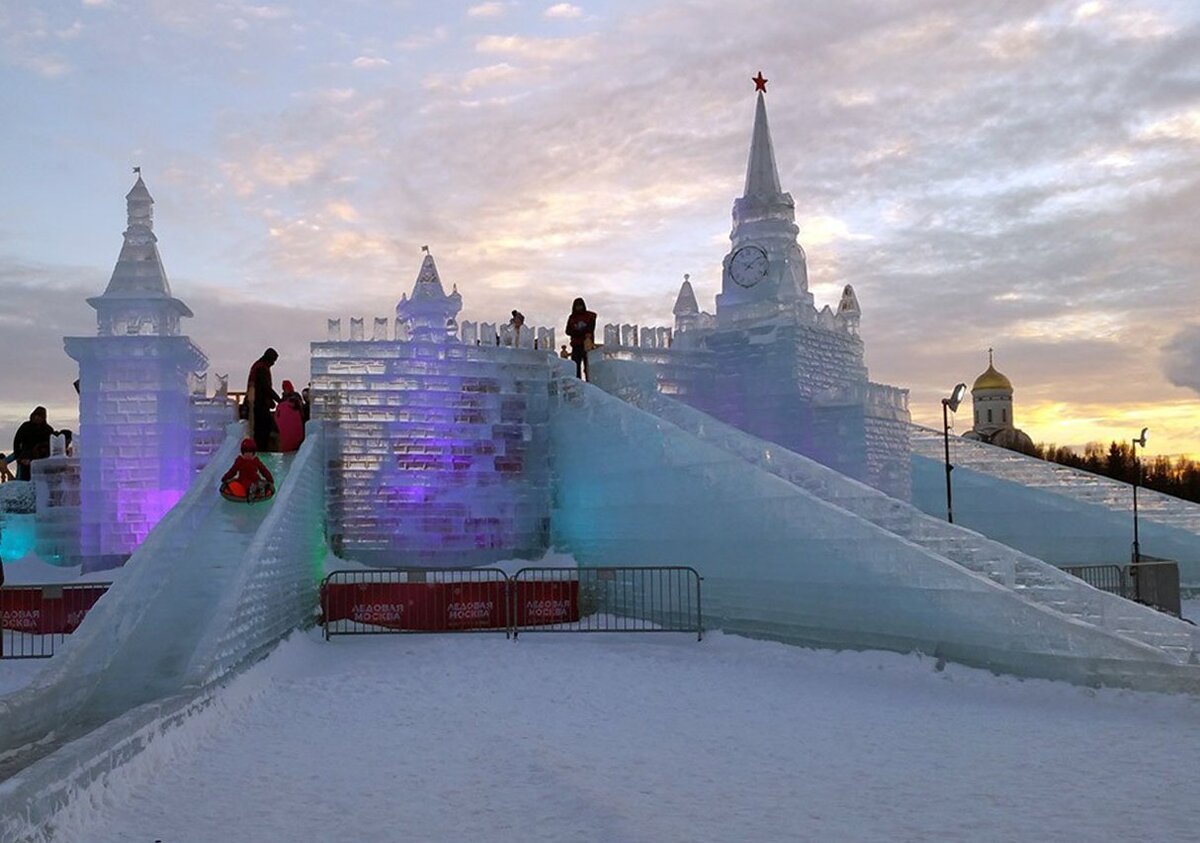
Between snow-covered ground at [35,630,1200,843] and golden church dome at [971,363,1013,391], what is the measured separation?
8296cm

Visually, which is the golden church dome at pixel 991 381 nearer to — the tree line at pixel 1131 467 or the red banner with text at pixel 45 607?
the tree line at pixel 1131 467

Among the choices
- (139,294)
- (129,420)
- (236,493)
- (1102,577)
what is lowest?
(1102,577)

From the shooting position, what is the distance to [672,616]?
62.0 ft

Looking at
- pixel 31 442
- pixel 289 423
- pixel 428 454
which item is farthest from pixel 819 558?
pixel 31 442

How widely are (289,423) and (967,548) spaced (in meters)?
12.4

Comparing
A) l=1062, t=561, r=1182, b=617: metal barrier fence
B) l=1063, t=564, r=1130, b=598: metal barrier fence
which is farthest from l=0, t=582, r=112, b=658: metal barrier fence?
l=1062, t=561, r=1182, b=617: metal barrier fence

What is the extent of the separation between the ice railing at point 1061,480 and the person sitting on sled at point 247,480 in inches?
923

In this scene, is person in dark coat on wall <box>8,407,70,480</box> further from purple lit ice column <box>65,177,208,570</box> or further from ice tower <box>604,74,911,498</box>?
ice tower <box>604,74,911,498</box>

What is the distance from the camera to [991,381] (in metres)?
91.6

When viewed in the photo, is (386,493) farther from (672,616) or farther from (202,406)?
(672,616)

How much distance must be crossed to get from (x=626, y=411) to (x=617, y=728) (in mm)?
11287

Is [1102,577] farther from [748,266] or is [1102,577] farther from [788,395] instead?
[748,266]

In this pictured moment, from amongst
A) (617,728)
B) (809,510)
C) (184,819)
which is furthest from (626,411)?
(184,819)

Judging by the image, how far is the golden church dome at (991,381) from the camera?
91.4 metres
